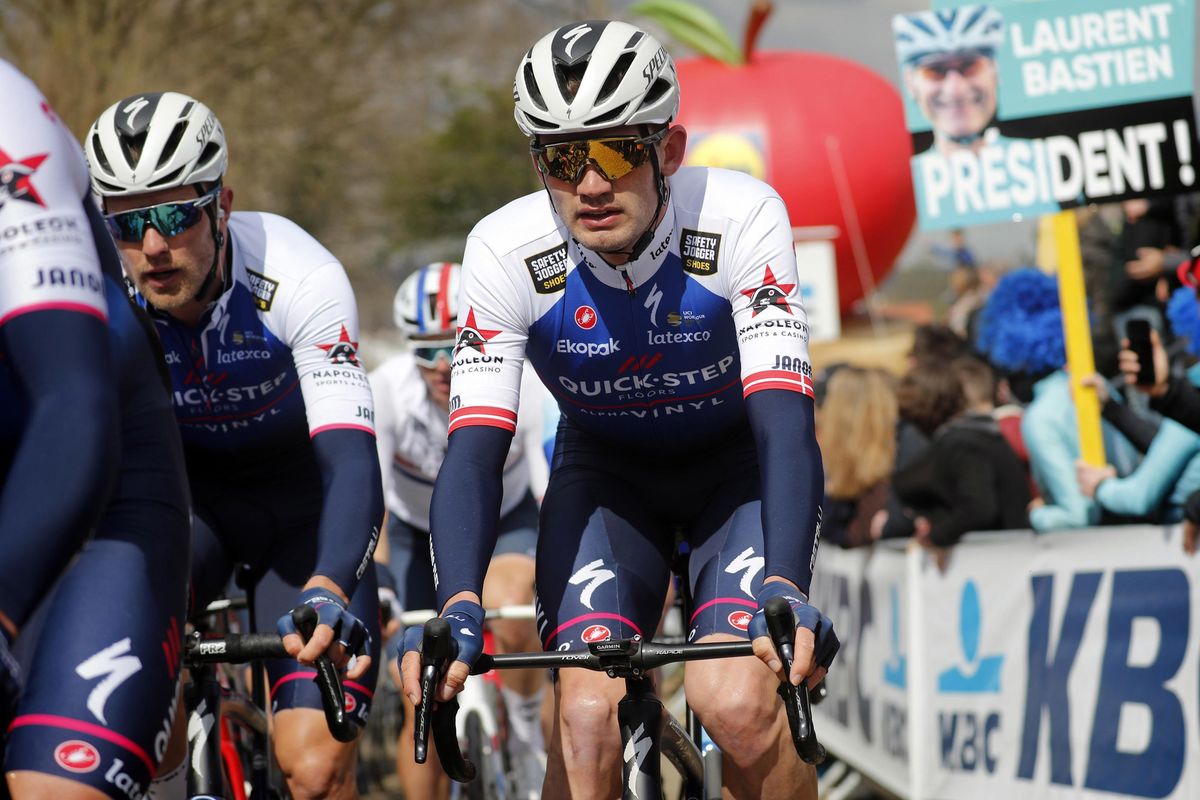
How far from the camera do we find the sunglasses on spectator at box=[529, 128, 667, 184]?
166 inches

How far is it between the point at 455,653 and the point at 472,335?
1.06m

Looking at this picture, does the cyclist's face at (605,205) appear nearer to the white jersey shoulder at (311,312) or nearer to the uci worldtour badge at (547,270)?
the uci worldtour badge at (547,270)

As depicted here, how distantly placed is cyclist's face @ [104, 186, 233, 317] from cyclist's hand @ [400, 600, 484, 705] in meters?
1.71

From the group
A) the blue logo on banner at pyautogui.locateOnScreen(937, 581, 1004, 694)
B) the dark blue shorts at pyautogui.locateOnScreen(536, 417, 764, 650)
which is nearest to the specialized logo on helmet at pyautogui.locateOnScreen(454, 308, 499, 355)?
Result: the dark blue shorts at pyautogui.locateOnScreen(536, 417, 764, 650)

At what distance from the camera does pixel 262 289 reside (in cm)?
522

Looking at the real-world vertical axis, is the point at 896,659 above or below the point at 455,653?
below

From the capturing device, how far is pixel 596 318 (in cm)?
446

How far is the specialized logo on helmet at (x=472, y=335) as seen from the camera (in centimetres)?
440

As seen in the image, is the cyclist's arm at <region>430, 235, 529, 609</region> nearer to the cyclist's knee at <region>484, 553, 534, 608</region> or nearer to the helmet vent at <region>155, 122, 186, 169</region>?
the helmet vent at <region>155, 122, 186, 169</region>

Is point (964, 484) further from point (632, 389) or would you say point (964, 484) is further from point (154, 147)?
point (154, 147)

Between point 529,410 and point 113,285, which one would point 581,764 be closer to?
point 113,285

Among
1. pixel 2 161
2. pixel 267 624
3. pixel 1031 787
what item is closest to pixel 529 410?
pixel 267 624

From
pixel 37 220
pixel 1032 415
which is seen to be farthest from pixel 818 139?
pixel 37 220

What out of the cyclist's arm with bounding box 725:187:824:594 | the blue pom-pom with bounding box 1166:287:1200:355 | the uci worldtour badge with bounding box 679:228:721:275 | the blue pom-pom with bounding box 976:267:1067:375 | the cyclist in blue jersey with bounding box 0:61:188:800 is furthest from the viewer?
the blue pom-pom with bounding box 976:267:1067:375
